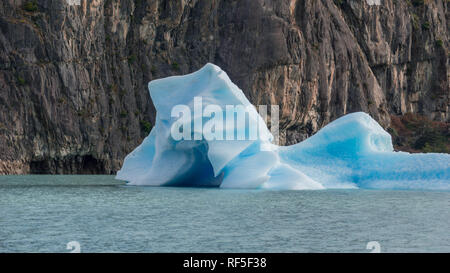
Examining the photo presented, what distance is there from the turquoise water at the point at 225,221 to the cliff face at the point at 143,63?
110 ft

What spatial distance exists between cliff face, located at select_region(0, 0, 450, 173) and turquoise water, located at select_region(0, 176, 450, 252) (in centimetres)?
3351

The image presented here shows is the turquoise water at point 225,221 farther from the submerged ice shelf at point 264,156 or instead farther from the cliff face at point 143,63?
the cliff face at point 143,63

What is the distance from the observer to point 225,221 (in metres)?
19.6

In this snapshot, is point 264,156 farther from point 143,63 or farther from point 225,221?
point 143,63

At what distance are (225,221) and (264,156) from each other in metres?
9.18

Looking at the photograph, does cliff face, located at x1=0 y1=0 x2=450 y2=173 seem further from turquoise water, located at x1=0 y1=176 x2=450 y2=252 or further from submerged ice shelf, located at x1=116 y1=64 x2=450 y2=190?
turquoise water, located at x1=0 y1=176 x2=450 y2=252

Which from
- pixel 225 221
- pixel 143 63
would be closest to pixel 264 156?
pixel 225 221

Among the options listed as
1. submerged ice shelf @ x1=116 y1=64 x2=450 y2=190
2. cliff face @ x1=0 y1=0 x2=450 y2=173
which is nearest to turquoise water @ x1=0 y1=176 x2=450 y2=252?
submerged ice shelf @ x1=116 y1=64 x2=450 y2=190

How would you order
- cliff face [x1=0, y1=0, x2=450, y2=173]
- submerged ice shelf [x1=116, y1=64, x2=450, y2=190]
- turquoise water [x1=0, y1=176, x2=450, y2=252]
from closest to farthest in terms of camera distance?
1. turquoise water [x1=0, y1=176, x2=450, y2=252]
2. submerged ice shelf [x1=116, y1=64, x2=450, y2=190]
3. cliff face [x1=0, y1=0, x2=450, y2=173]

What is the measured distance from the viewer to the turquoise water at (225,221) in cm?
1583

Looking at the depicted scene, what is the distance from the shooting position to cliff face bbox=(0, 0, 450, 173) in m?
61.5

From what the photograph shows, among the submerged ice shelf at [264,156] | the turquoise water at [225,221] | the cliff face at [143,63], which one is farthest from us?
the cliff face at [143,63]

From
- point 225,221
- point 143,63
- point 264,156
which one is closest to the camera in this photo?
point 225,221

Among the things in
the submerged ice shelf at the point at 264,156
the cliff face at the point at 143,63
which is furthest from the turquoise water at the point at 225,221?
the cliff face at the point at 143,63
